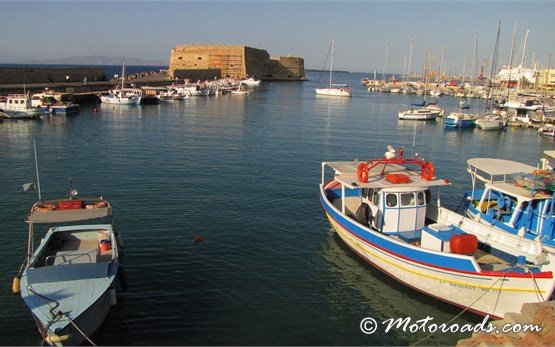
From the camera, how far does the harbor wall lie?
7594cm

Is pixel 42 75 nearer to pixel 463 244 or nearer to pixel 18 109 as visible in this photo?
pixel 18 109

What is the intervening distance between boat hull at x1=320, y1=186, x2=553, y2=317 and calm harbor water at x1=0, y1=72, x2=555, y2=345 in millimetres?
480

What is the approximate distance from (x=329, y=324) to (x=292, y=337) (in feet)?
4.70

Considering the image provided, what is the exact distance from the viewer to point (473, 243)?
1428cm

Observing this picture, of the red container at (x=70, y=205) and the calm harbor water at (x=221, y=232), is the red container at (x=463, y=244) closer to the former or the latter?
the calm harbor water at (x=221, y=232)

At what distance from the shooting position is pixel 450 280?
1408 cm

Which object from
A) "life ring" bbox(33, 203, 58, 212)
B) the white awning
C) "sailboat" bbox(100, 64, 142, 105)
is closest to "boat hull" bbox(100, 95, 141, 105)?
"sailboat" bbox(100, 64, 142, 105)

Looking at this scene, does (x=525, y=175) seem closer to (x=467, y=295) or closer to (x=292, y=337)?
(x=467, y=295)

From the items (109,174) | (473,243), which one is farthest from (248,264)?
(109,174)

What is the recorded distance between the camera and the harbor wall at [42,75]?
7594 cm

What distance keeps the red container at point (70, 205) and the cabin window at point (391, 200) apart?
35.8 ft

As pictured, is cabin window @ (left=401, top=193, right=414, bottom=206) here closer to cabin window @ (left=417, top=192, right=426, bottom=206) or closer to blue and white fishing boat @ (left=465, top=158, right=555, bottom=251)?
cabin window @ (left=417, top=192, right=426, bottom=206)

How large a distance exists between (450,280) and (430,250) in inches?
43.0

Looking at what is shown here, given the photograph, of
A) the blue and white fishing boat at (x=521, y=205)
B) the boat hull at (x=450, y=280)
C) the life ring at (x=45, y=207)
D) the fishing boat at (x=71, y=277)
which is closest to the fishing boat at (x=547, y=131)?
the blue and white fishing boat at (x=521, y=205)
